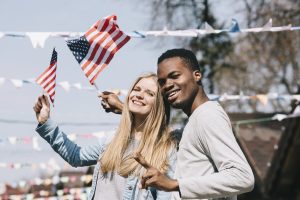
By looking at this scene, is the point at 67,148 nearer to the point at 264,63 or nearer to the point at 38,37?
the point at 38,37

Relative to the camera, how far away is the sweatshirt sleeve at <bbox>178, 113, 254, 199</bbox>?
9.12ft

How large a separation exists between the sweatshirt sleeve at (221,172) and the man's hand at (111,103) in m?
1.70

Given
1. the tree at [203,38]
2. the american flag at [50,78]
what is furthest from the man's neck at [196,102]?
the tree at [203,38]

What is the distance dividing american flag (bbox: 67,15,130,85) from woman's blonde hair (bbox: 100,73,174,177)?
0.72m

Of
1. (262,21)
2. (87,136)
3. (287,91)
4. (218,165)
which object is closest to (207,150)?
(218,165)

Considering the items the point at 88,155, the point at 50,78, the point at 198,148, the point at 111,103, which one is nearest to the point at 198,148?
the point at 198,148

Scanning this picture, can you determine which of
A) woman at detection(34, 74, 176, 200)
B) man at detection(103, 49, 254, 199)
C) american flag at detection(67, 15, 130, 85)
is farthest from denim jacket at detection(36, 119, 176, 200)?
man at detection(103, 49, 254, 199)

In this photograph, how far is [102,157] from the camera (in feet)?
13.8

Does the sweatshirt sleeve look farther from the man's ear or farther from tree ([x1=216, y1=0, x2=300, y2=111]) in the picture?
tree ([x1=216, y1=0, x2=300, y2=111])

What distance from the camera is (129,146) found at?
4.27 metres

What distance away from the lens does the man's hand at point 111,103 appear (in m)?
4.55

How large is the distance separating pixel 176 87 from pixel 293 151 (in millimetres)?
10899

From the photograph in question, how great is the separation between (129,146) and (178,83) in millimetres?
1259

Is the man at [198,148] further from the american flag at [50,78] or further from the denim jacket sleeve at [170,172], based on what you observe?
the american flag at [50,78]
